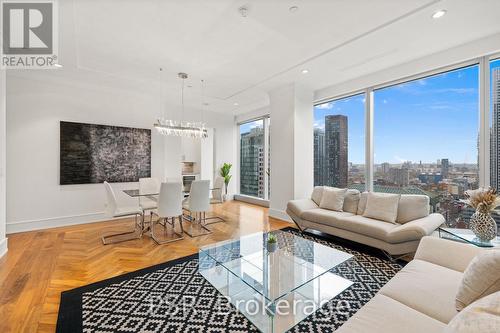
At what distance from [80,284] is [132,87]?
4.04 m

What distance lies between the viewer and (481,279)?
1105 mm

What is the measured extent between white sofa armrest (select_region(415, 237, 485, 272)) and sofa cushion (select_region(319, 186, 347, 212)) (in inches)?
70.2

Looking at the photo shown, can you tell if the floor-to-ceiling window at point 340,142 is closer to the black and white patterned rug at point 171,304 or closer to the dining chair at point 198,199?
the black and white patterned rug at point 171,304

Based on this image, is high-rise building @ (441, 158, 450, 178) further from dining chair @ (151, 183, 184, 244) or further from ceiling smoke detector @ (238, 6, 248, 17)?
dining chair @ (151, 183, 184, 244)

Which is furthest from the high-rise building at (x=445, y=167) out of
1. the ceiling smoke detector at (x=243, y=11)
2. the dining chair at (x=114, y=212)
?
the dining chair at (x=114, y=212)

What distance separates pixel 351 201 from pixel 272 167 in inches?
78.4

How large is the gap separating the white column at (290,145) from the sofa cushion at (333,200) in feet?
2.74

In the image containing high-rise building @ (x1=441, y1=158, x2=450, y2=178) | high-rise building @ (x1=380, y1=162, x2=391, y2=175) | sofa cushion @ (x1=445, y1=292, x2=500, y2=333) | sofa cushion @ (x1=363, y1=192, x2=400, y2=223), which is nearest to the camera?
sofa cushion @ (x1=445, y1=292, x2=500, y2=333)

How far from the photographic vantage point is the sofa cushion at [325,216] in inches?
134

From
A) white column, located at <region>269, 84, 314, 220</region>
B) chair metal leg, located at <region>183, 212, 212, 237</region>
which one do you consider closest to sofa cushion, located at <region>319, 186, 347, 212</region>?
white column, located at <region>269, 84, 314, 220</region>

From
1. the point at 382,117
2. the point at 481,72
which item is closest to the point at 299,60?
the point at 382,117

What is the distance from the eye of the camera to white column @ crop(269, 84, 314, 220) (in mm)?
4758

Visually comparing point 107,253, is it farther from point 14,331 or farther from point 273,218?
point 273,218

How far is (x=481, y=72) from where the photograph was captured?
10.4 feet
